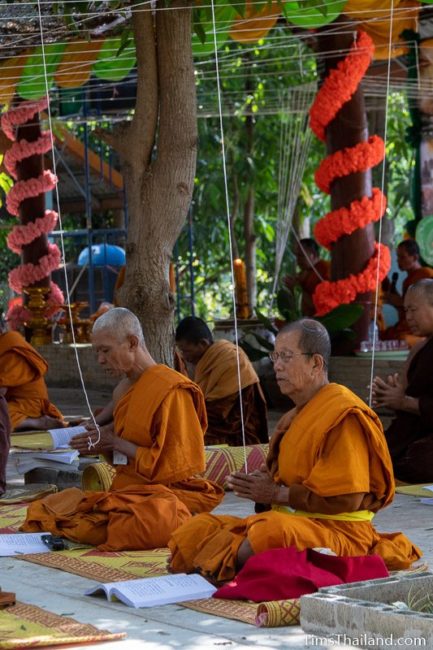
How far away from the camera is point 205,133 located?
2238 cm

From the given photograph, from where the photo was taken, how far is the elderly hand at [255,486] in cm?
604

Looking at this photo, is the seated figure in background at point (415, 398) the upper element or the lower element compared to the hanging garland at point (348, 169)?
lower

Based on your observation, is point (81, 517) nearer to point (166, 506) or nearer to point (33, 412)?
point (166, 506)

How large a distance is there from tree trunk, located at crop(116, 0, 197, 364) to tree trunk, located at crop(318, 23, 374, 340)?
17.5ft

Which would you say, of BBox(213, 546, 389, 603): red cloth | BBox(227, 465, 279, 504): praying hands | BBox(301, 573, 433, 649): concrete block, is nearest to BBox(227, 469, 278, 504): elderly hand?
BBox(227, 465, 279, 504): praying hands

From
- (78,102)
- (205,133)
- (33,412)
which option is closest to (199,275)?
(205,133)

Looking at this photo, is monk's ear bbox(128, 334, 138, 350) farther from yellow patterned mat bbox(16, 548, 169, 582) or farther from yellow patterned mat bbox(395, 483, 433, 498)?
yellow patterned mat bbox(395, 483, 433, 498)

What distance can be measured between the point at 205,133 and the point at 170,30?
1293cm

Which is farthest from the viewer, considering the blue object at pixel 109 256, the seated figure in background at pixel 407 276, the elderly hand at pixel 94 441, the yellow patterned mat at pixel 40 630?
the blue object at pixel 109 256

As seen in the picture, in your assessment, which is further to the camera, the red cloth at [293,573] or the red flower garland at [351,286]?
→ the red flower garland at [351,286]

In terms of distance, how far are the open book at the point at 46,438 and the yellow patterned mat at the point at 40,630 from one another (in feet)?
14.8

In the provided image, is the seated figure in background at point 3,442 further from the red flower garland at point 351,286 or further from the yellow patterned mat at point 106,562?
the red flower garland at point 351,286

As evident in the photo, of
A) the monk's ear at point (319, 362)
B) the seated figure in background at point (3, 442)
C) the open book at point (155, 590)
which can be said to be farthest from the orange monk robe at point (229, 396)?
the open book at point (155, 590)

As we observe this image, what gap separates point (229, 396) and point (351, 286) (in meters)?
5.02
